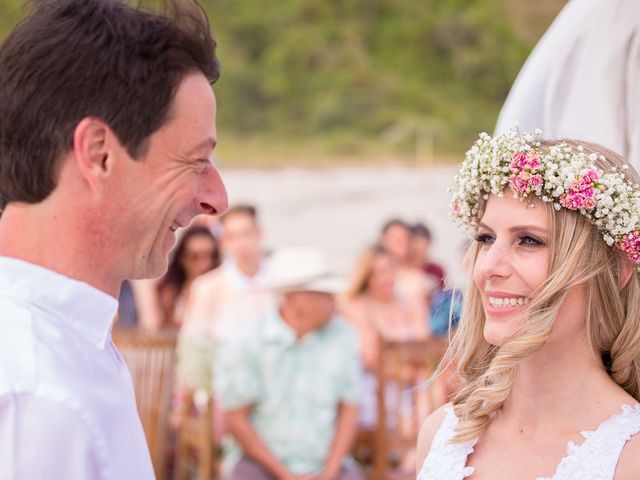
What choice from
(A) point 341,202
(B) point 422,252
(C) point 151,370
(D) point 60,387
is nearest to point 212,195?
(D) point 60,387

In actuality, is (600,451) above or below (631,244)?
below

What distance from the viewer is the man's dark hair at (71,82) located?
58.9 inches

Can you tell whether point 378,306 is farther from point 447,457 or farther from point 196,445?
point 447,457

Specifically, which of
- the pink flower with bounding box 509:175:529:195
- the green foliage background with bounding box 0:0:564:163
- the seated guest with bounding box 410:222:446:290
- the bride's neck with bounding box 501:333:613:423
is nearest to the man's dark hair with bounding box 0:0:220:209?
the pink flower with bounding box 509:175:529:195

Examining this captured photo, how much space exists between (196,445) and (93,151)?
4.48m

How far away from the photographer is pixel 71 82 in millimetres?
1494

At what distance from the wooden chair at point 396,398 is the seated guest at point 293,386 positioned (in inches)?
10.3

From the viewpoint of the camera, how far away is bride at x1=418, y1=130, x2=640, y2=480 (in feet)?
6.79

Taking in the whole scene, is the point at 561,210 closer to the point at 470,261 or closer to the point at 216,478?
the point at 470,261

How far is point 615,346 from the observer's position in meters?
2.14

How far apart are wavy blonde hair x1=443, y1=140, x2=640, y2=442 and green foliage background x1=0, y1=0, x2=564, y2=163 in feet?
34.1

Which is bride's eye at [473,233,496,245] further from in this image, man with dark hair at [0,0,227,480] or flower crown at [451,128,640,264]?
man with dark hair at [0,0,227,480]

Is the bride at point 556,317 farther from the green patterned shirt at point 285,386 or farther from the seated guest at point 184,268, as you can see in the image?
the seated guest at point 184,268

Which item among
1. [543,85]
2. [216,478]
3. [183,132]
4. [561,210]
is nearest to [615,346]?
[561,210]
